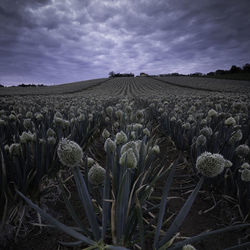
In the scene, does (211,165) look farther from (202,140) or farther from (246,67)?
(246,67)

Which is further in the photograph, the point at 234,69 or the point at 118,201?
the point at 234,69

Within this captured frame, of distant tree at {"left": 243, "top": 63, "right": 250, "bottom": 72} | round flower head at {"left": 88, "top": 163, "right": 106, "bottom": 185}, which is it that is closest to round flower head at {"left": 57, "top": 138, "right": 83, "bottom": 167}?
round flower head at {"left": 88, "top": 163, "right": 106, "bottom": 185}

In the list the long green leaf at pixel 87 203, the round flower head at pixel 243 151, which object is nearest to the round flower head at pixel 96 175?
the long green leaf at pixel 87 203

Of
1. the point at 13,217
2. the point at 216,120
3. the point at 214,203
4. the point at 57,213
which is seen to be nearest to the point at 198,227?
the point at 214,203

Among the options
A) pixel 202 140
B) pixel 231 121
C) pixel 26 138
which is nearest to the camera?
pixel 26 138

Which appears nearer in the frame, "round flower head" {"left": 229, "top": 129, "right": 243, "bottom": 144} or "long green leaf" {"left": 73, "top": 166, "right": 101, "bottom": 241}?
"long green leaf" {"left": 73, "top": 166, "right": 101, "bottom": 241}

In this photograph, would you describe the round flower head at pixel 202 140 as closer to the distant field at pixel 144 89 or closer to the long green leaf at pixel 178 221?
the long green leaf at pixel 178 221

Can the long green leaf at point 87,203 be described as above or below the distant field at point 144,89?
below

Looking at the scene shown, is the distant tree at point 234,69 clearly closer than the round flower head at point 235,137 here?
No

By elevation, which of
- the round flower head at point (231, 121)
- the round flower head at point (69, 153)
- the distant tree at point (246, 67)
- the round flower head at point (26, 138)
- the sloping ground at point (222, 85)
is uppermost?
the distant tree at point (246, 67)

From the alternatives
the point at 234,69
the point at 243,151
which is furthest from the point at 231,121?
the point at 234,69

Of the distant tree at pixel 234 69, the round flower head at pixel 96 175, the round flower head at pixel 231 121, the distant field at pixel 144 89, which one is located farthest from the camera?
the distant tree at pixel 234 69

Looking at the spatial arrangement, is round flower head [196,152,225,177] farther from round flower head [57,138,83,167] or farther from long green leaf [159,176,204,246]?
round flower head [57,138,83,167]

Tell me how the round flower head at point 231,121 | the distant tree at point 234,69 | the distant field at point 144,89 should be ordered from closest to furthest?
1. the round flower head at point 231,121
2. the distant field at point 144,89
3. the distant tree at point 234,69
